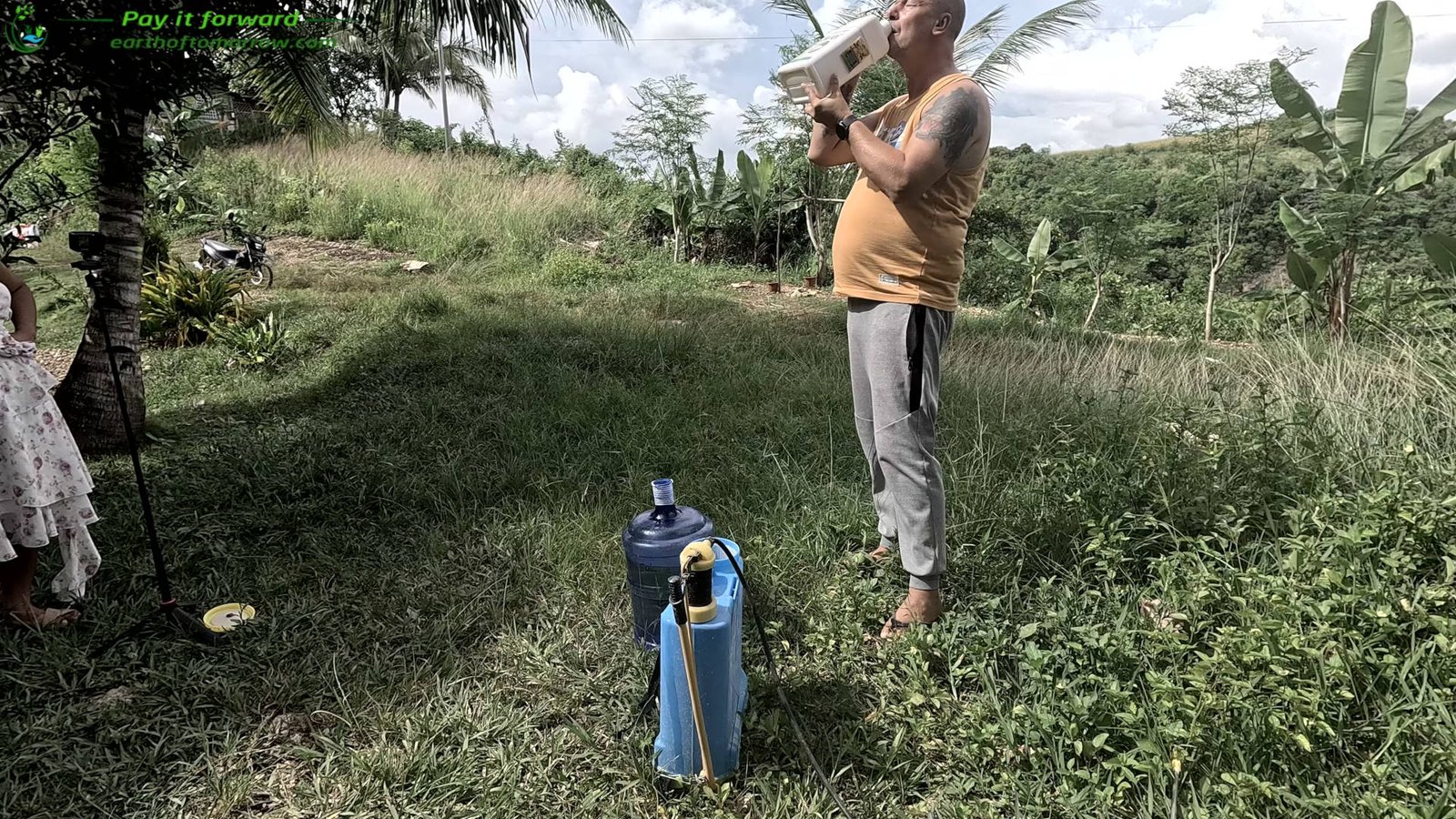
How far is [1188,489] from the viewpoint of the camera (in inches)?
101

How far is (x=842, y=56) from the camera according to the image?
6.68ft

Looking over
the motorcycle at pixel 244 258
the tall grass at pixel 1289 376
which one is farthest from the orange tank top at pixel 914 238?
the motorcycle at pixel 244 258

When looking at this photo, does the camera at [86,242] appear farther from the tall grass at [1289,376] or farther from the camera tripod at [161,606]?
the tall grass at [1289,376]

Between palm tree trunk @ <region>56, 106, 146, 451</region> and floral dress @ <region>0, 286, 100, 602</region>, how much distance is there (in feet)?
4.94

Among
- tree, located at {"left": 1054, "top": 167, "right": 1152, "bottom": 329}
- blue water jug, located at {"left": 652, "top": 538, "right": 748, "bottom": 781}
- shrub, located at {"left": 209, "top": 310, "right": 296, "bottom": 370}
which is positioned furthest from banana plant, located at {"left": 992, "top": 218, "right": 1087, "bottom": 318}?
blue water jug, located at {"left": 652, "top": 538, "right": 748, "bottom": 781}

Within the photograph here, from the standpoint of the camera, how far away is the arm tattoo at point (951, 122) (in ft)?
5.94

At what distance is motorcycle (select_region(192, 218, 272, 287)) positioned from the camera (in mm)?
7916

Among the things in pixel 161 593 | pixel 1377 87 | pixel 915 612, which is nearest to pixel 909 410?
pixel 915 612

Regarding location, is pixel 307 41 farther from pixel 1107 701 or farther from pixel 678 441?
pixel 1107 701

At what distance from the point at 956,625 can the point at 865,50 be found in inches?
66.3

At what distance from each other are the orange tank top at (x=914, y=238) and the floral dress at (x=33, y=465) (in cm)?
240

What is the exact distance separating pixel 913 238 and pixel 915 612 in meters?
1.10

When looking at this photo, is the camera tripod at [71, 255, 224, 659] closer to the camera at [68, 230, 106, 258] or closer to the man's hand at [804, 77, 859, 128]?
the camera at [68, 230, 106, 258]

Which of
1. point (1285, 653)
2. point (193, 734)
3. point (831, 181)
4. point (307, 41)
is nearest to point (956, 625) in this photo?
point (1285, 653)
